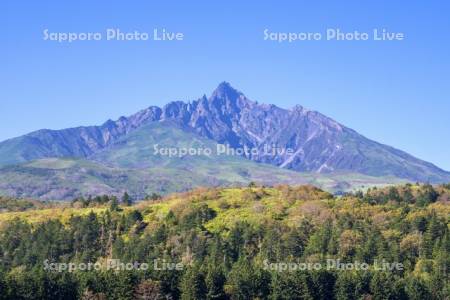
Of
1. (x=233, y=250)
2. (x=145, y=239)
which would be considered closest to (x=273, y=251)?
(x=233, y=250)

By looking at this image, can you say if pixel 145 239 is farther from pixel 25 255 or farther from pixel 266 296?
pixel 266 296

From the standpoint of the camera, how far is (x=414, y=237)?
18425 cm

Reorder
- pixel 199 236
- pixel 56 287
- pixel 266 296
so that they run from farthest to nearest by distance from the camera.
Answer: pixel 199 236 → pixel 266 296 → pixel 56 287

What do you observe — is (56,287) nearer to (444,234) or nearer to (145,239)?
(145,239)

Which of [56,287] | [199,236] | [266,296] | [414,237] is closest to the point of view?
[56,287]

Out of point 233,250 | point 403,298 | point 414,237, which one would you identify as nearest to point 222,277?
point 403,298

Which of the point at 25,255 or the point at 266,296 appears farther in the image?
the point at 25,255

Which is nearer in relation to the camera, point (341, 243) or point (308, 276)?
point (308, 276)

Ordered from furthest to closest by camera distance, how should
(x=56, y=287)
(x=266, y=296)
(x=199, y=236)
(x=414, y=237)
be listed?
(x=199, y=236), (x=414, y=237), (x=266, y=296), (x=56, y=287)

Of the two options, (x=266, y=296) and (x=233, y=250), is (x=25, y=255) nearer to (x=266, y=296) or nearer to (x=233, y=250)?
(x=233, y=250)

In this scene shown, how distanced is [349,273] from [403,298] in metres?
10.9

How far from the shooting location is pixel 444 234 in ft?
611

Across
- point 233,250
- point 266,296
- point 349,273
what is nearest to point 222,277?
point 266,296

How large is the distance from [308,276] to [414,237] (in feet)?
158
